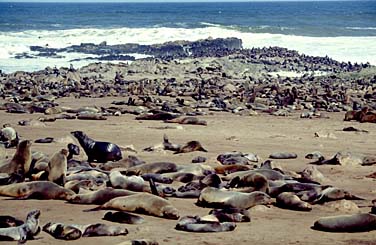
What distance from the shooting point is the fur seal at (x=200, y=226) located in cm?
501

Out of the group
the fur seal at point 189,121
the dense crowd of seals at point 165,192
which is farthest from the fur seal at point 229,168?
the fur seal at point 189,121

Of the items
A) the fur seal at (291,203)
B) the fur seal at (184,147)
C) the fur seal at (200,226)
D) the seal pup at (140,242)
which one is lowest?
the fur seal at (184,147)

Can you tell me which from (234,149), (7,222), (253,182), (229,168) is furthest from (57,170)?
(234,149)

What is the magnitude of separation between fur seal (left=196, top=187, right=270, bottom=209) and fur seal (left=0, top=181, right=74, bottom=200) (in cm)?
122

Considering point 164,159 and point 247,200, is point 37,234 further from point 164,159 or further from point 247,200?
point 164,159

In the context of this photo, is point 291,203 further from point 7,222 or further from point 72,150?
point 72,150

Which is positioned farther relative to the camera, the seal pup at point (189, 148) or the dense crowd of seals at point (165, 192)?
the seal pup at point (189, 148)

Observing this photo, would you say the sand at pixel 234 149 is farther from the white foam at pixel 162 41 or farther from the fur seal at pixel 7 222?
the white foam at pixel 162 41

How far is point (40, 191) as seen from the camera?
6.08m

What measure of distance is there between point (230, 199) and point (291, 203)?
615mm

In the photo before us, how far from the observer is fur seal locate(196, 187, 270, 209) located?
18.7 feet

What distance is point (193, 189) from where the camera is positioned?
6.46m

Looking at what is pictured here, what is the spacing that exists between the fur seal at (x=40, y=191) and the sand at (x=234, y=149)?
4.0 inches

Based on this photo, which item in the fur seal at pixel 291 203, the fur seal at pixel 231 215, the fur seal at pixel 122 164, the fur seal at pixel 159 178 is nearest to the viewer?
the fur seal at pixel 231 215
